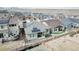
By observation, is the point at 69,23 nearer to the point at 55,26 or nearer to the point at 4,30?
the point at 55,26

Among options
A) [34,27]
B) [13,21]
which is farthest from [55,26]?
[13,21]

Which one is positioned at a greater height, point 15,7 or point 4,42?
point 15,7

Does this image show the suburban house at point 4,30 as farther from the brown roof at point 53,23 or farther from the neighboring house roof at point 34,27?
the brown roof at point 53,23

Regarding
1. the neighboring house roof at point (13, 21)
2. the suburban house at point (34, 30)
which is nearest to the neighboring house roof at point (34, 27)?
the suburban house at point (34, 30)

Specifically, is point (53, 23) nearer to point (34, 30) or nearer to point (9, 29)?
point (34, 30)

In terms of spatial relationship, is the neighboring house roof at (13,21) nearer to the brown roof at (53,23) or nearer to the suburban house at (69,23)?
the brown roof at (53,23)

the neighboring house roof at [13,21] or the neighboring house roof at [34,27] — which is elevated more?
the neighboring house roof at [13,21]

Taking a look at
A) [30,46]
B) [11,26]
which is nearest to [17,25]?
[11,26]

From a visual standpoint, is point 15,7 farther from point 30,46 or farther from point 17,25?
point 30,46

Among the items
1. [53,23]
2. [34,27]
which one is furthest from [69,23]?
[34,27]
